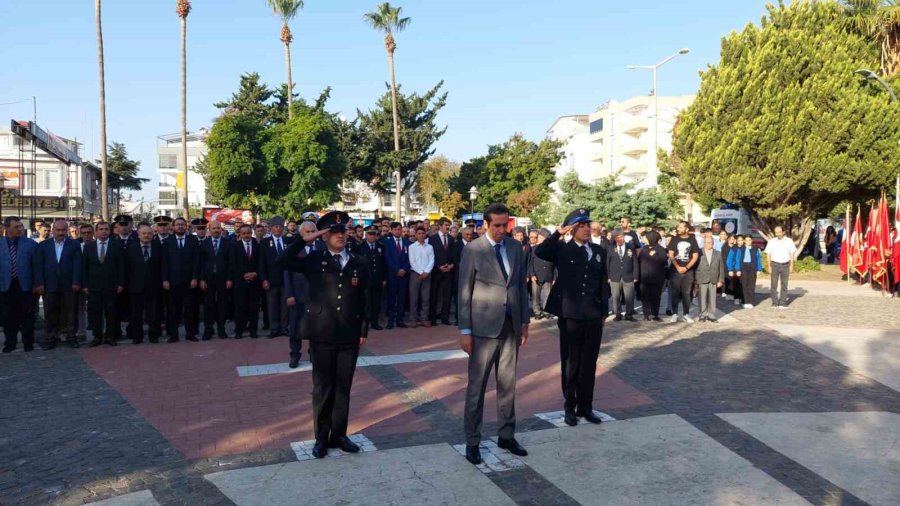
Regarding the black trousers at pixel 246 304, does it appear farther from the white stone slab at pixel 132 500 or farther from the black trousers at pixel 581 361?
the white stone slab at pixel 132 500

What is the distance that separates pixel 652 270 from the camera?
13.2 m

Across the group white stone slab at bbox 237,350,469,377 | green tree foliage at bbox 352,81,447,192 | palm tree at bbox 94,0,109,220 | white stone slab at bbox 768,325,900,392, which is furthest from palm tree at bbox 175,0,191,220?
white stone slab at bbox 768,325,900,392

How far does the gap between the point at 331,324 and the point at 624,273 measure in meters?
9.24

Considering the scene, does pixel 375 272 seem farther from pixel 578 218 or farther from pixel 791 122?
pixel 791 122

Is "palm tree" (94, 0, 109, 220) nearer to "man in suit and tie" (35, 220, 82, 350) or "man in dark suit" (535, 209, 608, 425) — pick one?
"man in suit and tie" (35, 220, 82, 350)

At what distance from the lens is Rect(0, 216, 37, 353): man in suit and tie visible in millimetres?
9977

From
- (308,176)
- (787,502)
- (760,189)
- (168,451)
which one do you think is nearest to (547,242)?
(787,502)

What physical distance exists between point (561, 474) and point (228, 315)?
891 centimetres

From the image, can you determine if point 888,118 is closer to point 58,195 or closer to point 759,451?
point 759,451

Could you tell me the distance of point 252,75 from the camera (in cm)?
4894

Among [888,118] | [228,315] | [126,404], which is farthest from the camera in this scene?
[888,118]

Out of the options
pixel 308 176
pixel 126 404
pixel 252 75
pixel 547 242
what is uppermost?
pixel 252 75

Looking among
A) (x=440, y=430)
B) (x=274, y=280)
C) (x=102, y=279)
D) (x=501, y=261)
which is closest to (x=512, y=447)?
(x=440, y=430)

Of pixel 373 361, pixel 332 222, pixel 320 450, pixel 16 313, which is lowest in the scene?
pixel 373 361
